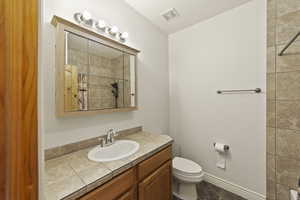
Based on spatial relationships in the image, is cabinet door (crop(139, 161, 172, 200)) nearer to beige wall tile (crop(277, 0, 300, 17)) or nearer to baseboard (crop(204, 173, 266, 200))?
baseboard (crop(204, 173, 266, 200))

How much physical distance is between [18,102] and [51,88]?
0.80 metres

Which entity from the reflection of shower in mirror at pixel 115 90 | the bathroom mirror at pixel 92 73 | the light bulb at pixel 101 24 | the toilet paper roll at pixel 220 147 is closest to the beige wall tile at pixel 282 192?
the toilet paper roll at pixel 220 147

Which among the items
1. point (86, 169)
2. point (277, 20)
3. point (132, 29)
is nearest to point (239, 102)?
point (277, 20)

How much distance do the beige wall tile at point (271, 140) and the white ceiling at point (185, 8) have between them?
62.3 inches

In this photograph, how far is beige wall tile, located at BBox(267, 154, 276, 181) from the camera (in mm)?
1479

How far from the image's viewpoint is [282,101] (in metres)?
1.42

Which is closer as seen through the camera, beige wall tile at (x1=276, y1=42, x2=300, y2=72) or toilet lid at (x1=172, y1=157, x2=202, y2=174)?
beige wall tile at (x1=276, y1=42, x2=300, y2=72)

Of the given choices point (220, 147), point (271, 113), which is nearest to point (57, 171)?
point (220, 147)

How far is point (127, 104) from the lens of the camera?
66.3 inches

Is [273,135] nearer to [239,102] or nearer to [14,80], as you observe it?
[239,102]

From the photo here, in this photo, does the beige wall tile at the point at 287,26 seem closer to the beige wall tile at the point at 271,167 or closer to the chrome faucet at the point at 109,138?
the beige wall tile at the point at 271,167

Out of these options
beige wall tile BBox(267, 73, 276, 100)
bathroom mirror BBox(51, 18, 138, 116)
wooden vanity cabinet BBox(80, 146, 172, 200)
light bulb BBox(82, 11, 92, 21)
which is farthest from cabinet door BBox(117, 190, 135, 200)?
beige wall tile BBox(267, 73, 276, 100)

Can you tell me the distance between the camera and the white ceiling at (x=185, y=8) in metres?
1.68

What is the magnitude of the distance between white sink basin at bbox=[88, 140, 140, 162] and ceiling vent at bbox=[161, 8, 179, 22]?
181 centimetres
